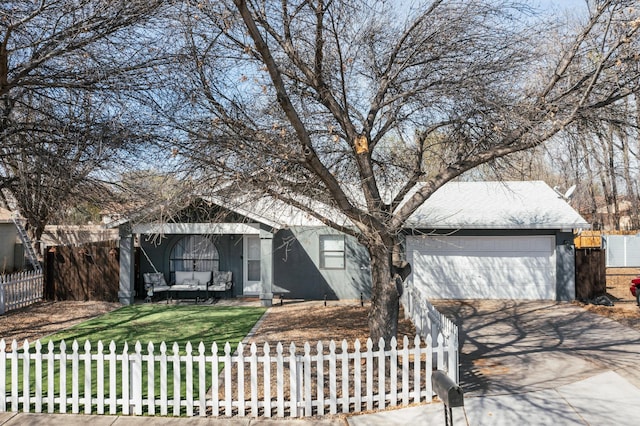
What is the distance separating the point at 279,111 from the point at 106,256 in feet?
30.3

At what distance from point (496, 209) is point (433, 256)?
262cm

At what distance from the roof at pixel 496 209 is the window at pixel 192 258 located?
6520mm

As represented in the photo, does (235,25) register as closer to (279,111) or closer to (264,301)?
(279,111)

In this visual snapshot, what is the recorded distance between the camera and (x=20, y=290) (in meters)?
13.6

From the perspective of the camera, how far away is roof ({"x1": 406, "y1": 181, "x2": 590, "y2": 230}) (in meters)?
14.3

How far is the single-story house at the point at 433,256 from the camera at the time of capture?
14578mm

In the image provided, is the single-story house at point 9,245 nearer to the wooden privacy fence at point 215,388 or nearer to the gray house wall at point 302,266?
the gray house wall at point 302,266

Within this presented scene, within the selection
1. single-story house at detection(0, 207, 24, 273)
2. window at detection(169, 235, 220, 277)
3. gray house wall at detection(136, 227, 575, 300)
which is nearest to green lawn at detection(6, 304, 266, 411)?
window at detection(169, 235, 220, 277)

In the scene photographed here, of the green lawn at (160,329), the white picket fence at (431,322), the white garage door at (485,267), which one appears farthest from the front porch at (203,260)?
the white picket fence at (431,322)

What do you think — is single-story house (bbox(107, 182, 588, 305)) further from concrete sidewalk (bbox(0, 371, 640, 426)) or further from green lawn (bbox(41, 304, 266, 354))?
concrete sidewalk (bbox(0, 371, 640, 426))

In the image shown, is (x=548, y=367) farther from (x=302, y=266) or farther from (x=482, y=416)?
(x=302, y=266)

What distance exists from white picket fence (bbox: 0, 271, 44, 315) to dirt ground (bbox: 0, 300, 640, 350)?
288mm

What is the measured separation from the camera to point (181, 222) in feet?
45.1

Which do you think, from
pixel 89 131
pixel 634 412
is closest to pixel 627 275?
pixel 634 412
